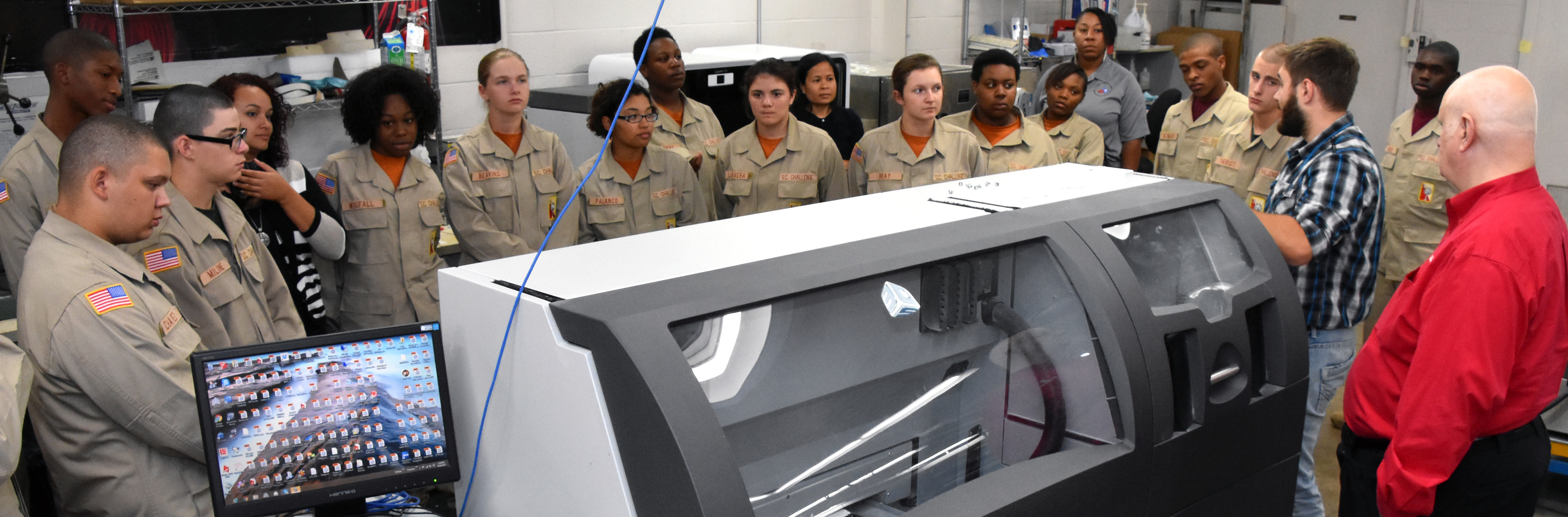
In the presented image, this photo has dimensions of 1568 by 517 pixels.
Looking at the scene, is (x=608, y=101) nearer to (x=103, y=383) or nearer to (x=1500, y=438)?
(x=103, y=383)

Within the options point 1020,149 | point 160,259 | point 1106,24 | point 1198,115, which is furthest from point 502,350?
point 1106,24

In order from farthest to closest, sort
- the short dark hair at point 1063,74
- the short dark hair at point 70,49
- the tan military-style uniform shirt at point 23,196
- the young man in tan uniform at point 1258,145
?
1. the short dark hair at point 1063,74
2. the young man in tan uniform at point 1258,145
3. the short dark hair at point 70,49
4. the tan military-style uniform shirt at point 23,196

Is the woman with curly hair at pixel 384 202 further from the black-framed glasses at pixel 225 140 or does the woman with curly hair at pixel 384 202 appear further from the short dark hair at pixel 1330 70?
the short dark hair at pixel 1330 70

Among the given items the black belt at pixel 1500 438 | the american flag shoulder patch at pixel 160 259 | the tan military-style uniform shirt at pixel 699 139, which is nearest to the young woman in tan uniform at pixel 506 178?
the tan military-style uniform shirt at pixel 699 139

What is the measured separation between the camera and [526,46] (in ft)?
15.1

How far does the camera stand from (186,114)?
2.31m

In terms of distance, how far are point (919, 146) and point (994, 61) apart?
53 cm

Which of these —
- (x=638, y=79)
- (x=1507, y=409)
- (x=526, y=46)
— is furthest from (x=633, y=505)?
(x=526, y=46)

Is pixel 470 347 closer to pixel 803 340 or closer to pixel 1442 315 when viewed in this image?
pixel 803 340

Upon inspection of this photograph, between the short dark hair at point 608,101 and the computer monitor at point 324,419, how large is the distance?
1.82 metres

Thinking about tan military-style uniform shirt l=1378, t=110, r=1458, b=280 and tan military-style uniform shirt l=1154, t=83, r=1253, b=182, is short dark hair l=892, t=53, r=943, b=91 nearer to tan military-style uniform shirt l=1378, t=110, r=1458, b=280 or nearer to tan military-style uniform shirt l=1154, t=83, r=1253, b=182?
tan military-style uniform shirt l=1154, t=83, r=1253, b=182

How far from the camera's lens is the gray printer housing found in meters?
1.25

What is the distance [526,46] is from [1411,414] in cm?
375

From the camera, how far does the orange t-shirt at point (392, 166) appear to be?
3.06m
